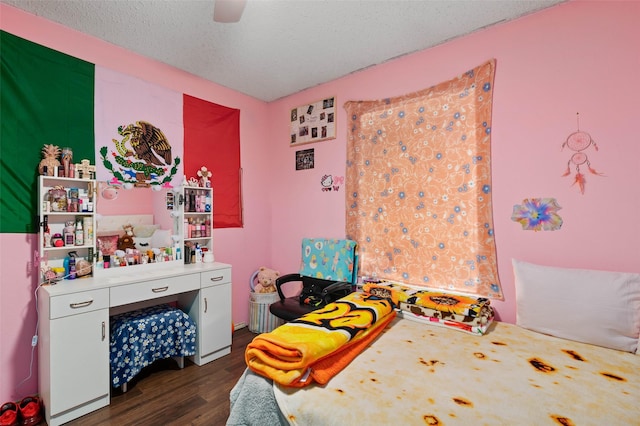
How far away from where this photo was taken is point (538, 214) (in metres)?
2.09

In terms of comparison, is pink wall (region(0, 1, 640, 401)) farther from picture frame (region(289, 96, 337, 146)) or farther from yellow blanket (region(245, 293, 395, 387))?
yellow blanket (region(245, 293, 395, 387))

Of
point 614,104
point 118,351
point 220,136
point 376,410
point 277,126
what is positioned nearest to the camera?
point 376,410

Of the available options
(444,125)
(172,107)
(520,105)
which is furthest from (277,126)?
(520,105)

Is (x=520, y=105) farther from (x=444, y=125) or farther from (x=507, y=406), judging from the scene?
(x=507, y=406)

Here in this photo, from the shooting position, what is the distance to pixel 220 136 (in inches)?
132

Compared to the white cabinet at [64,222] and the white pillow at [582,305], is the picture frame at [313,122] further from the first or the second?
the white pillow at [582,305]

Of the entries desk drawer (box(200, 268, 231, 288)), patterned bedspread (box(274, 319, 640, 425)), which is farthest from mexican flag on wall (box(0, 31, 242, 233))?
patterned bedspread (box(274, 319, 640, 425))

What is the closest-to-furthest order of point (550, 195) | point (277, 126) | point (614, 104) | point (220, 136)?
point (614, 104) < point (550, 195) < point (220, 136) < point (277, 126)

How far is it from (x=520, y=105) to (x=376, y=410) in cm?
225

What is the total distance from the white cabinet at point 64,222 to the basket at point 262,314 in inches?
63.5

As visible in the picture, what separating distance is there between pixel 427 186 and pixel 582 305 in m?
1.30

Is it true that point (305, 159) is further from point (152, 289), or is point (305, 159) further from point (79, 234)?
point (79, 234)

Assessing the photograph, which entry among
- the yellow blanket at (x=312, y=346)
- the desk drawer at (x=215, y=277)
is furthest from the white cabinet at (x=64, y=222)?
the yellow blanket at (x=312, y=346)

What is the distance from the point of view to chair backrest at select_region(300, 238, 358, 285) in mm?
2975
